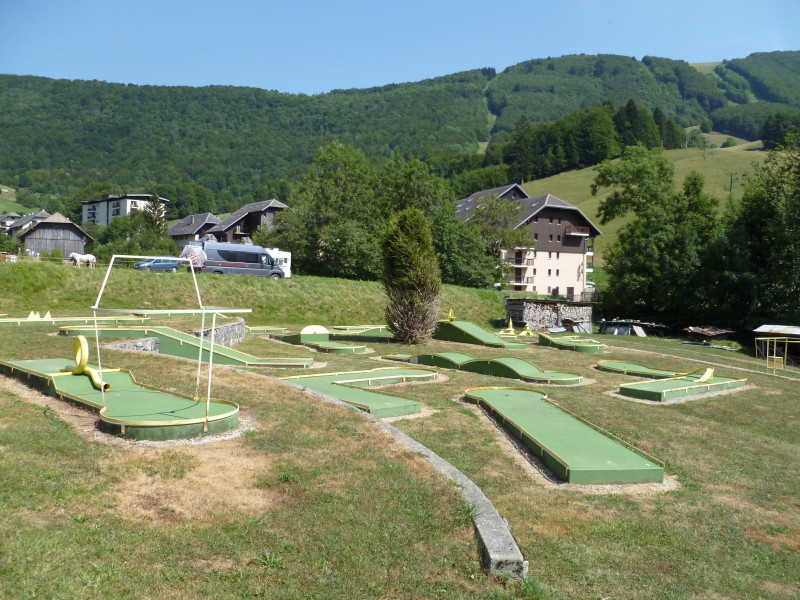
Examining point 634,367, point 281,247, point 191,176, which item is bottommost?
point 634,367

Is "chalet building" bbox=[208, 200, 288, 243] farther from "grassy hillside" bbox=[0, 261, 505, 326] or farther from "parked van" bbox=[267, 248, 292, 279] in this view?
"grassy hillside" bbox=[0, 261, 505, 326]

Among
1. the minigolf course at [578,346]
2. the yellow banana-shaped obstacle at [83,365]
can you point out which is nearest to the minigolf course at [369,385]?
the yellow banana-shaped obstacle at [83,365]

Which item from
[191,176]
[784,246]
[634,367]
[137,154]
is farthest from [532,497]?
[137,154]

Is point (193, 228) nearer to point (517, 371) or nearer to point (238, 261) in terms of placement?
point (238, 261)

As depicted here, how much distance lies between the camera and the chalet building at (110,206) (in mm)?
121000

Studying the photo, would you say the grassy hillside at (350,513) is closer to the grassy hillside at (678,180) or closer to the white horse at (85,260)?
the white horse at (85,260)

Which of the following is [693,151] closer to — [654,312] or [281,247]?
[654,312]

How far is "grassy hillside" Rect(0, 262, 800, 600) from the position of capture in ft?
17.7

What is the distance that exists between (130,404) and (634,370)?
17.0 meters

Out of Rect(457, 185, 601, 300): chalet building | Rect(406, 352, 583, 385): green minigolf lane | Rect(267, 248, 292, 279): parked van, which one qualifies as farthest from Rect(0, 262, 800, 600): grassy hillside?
Rect(457, 185, 601, 300): chalet building

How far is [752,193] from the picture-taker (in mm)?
40500

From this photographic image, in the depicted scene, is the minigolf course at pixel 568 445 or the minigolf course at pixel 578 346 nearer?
the minigolf course at pixel 568 445

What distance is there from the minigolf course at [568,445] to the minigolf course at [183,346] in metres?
6.35

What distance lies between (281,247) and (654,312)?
1255 inches
